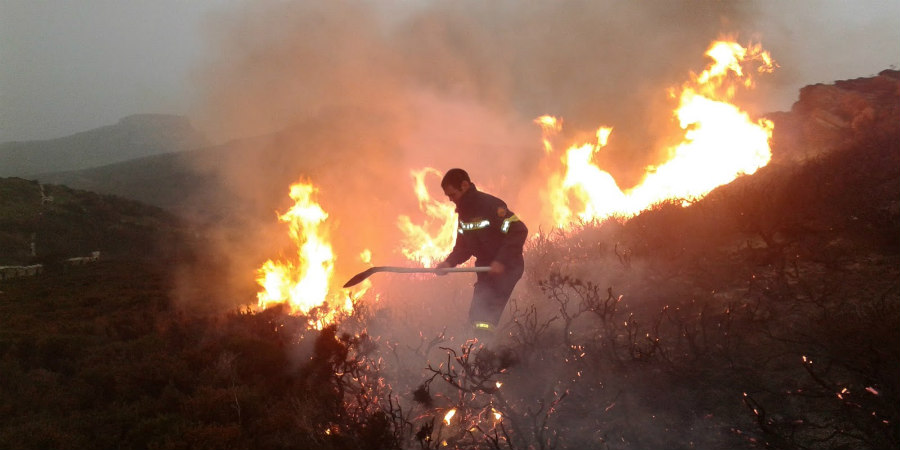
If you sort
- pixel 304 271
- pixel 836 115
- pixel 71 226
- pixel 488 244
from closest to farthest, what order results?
1. pixel 488 244
2. pixel 304 271
3. pixel 836 115
4. pixel 71 226

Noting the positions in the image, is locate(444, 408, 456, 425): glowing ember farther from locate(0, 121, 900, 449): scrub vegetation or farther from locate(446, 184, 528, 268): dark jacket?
locate(446, 184, 528, 268): dark jacket

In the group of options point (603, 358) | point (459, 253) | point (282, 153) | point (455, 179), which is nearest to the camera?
point (603, 358)

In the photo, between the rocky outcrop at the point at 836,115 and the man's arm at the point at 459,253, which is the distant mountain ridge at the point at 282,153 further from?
the man's arm at the point at 459,253

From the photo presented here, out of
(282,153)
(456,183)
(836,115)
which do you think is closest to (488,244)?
(456,183)

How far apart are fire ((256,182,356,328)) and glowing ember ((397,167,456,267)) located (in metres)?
1.89

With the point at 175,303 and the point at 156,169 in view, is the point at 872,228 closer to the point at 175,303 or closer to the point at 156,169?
the point at 175,303

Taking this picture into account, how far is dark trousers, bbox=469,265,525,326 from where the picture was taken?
4836 mm

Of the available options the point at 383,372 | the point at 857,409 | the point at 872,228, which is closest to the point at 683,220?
the point at 872,228

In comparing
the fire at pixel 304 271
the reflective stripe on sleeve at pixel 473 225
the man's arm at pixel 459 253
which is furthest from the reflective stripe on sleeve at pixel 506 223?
the fire at pixel 304 271

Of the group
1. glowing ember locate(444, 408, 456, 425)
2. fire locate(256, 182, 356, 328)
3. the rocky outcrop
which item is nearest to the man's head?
glowing ember locate(444, 408, 456, 425)

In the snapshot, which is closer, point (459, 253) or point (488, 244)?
point (488, 244)

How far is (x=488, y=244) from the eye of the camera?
16.8 ft

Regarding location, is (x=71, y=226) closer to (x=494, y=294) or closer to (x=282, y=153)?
(x=282, y=153)

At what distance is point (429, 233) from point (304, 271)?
3.69 m
